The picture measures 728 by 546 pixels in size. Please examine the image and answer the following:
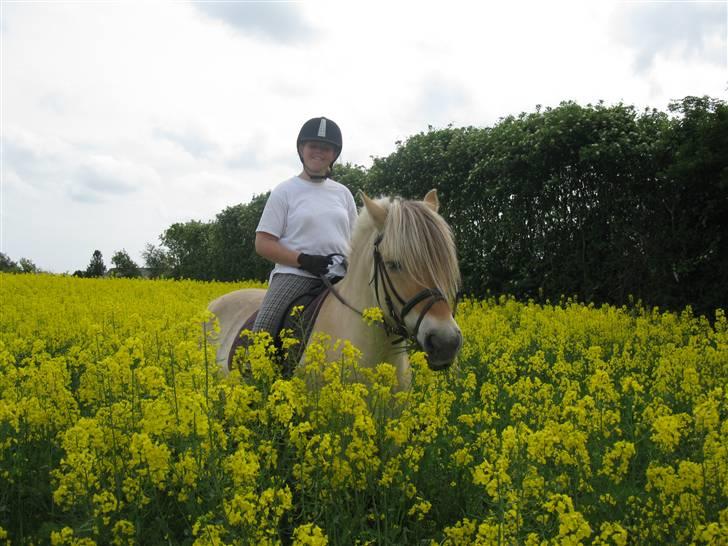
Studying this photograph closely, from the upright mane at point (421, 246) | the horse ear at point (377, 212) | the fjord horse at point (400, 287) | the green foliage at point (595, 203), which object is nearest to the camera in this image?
the fjord horse at point (400, 287)

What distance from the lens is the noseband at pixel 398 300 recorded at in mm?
3473

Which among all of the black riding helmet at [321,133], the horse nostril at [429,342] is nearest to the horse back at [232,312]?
the black riding helmet at [321,133]

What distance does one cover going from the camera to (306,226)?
4.89m

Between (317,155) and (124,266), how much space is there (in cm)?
6030

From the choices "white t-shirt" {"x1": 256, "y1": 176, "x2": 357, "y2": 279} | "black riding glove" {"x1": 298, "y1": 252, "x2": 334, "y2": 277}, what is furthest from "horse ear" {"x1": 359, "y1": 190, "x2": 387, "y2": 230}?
"white t-shirt" {"x1": 256, "y1": 176, "x2": 357, "y2": 279}

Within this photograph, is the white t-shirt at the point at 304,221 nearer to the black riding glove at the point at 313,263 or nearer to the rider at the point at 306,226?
the rider at the point at 306,226

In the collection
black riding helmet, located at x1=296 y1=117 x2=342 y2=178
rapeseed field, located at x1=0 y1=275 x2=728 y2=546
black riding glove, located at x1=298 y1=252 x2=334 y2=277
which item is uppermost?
black riding helmet, located at x1=296 y1=117 x2=342 y2=178

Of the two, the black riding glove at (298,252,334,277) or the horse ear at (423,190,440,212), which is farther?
the black riding glove at (298,252,334,277)

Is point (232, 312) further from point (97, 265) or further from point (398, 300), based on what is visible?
point (97, 265)

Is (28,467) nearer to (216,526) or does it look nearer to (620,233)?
(216,526)

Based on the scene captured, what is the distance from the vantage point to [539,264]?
12.8 m

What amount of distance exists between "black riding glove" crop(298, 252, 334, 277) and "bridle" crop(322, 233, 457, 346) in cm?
68

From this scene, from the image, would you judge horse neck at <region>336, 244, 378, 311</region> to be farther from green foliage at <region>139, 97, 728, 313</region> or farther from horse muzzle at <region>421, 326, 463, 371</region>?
green foliage at <region>139, 97, 728, 313</region>

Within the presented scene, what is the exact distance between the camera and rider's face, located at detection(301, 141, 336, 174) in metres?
5.05
